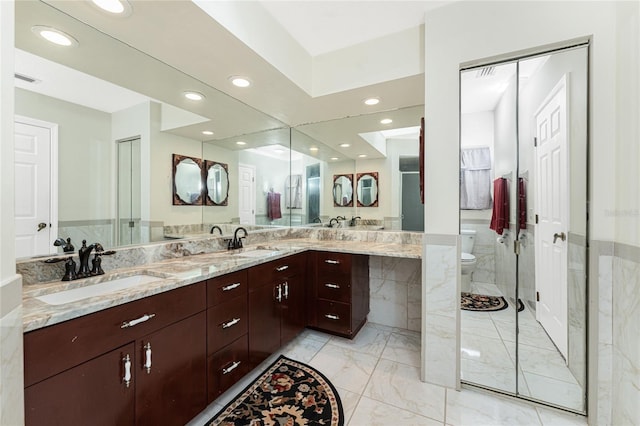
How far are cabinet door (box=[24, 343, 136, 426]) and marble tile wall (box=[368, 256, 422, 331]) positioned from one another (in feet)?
7.18

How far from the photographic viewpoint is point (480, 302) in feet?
5.90

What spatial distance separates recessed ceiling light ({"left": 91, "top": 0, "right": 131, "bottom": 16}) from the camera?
124 cm

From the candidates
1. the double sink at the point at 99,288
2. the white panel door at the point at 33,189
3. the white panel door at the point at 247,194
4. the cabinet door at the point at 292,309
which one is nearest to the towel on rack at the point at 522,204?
the cabinet door at the point at 292,309

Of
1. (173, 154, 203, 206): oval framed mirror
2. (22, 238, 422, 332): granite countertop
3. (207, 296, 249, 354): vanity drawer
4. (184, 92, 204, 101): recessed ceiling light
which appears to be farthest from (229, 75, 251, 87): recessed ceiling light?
(207, 296, 249, 354): vanity drawer

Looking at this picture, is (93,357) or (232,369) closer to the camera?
(93,357)

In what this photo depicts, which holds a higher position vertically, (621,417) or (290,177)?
(290,177)

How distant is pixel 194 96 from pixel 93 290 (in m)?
1.52

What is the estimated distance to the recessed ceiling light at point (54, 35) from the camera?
1.34m

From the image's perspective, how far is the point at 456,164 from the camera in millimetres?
1732

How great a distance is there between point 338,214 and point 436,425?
6.81 ft

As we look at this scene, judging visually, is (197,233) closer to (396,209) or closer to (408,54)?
(396,209)

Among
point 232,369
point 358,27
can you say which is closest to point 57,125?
point 232,369

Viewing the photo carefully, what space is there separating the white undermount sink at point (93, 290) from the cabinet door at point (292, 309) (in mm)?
1007

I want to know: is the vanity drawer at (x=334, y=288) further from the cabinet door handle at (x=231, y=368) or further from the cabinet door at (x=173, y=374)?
the cabinet door at (x=173, y=374)
